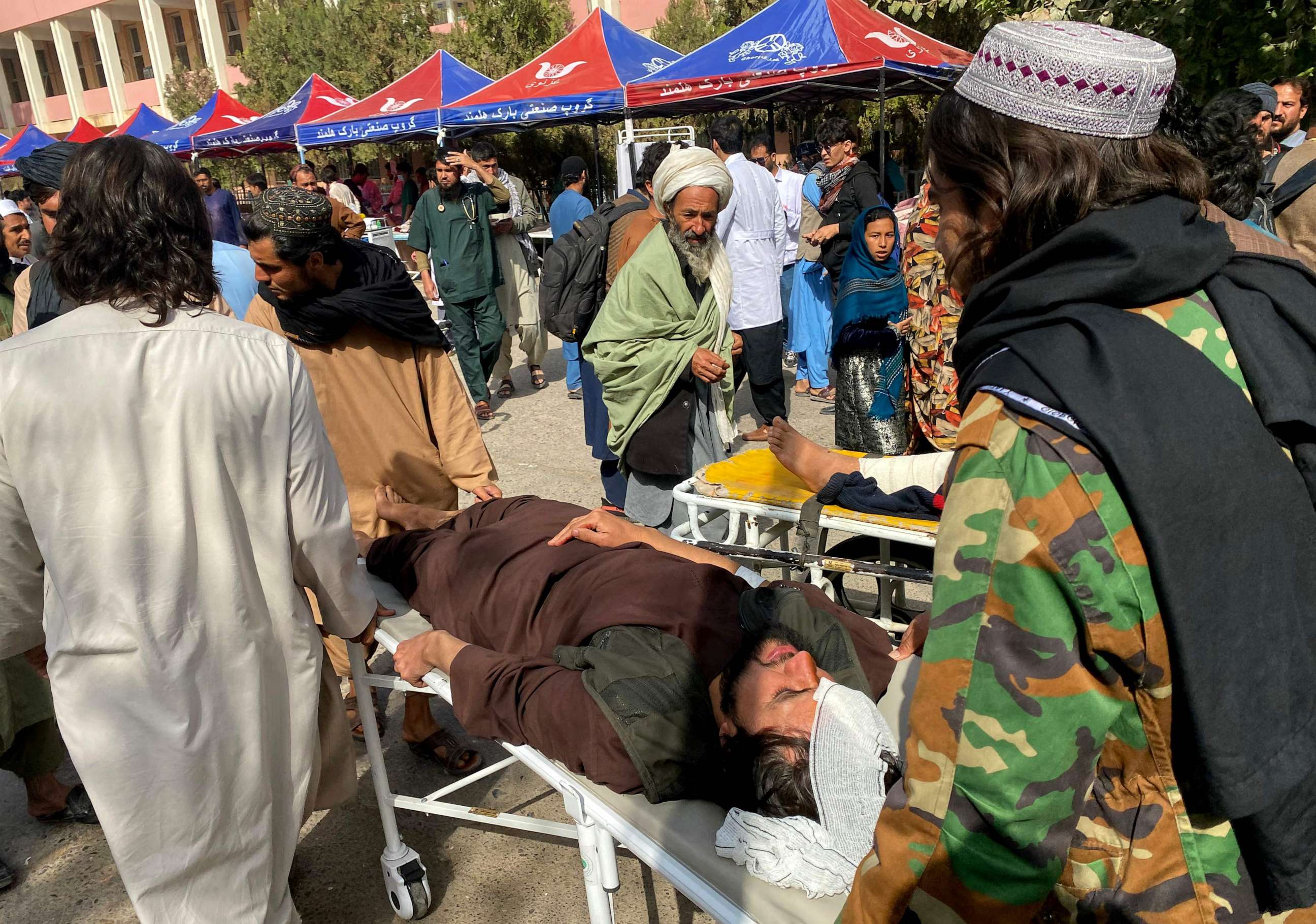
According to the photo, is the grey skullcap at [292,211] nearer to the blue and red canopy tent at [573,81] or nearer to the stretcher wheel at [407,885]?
the stretcher wheel at [407,885]

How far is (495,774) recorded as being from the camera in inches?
130

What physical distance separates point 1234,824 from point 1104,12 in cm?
890

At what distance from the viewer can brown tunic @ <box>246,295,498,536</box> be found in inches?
117

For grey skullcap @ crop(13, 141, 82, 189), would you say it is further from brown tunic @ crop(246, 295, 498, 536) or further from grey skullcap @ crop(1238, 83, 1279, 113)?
grey skullcap @ crop(1238, 83, 1279, 113)

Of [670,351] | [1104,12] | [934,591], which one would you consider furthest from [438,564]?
[1104,12]

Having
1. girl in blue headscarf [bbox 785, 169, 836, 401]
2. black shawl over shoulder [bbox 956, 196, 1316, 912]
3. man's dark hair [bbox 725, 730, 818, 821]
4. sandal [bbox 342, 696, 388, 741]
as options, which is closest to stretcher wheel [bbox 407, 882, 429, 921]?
sandal [bbox 342, 696, 388, 741]

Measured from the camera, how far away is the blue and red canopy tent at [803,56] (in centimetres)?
815

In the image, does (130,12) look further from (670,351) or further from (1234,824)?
(1234,824)

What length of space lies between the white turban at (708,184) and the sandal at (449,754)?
1929mm

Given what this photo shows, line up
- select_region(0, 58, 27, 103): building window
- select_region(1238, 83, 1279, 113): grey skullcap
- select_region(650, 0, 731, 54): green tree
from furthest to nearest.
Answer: select_region(0, 58, 27, 103): building window → select_region(650, 0, 731, 54): green tree → select_region(1238, 83, 1279, 113): grey skullcap

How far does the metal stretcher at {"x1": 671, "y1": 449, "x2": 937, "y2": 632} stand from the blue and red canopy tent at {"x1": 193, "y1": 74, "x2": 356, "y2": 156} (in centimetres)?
1328

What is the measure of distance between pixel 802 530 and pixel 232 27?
3787 cm

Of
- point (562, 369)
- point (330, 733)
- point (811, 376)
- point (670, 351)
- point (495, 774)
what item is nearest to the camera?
point (330, 733)

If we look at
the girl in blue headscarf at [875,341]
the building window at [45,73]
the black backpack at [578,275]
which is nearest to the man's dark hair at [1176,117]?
the girl in blue headscarf at [875,341]
